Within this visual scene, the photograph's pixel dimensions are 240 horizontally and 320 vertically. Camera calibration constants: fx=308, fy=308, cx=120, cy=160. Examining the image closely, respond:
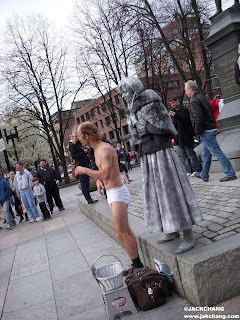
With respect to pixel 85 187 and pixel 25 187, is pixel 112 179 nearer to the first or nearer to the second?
pixel 85 187

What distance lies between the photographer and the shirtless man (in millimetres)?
3367

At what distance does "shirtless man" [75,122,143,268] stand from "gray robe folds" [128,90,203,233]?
1.05 ft

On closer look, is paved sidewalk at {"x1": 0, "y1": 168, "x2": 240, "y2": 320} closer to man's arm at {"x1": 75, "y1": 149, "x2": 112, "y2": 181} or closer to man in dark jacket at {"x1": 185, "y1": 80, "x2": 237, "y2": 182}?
man in dark jacket at {"x1": 185, "y1": 80, "x2": 237, "y2": 182}

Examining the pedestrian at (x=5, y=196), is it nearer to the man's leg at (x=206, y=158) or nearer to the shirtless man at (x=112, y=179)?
the man's leg at (x=206, y=158)

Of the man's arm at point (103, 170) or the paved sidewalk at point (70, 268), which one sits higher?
the man's arm at point (103, 170)

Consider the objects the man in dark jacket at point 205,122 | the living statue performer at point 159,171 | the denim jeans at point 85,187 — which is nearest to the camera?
the living statue performer at point 159,171

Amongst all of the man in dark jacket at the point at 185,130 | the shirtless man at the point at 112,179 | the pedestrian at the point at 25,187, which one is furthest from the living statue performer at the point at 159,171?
the pedestrian at the point at 25,187

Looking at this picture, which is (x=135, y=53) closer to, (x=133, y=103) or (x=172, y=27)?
(x=172, y=27)

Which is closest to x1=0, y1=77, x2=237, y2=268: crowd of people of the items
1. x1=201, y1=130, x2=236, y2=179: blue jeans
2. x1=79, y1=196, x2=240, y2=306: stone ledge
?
x1=79, y1=196, x2=240, y2=306: stone ledge

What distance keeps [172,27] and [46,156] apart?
39.5 metres

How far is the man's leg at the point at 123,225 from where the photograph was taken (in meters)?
3.44

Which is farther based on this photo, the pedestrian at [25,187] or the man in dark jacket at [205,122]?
the pedestrian at [25,187]

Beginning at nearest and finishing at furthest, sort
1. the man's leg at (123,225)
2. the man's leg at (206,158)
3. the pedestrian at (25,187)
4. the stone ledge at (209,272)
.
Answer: the stone ledge at (209,272)
the man's leg at (123,225)
the man's leg at (206,158)
the pedestrian at (25,187)

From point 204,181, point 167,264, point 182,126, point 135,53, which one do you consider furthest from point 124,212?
point 135,53
